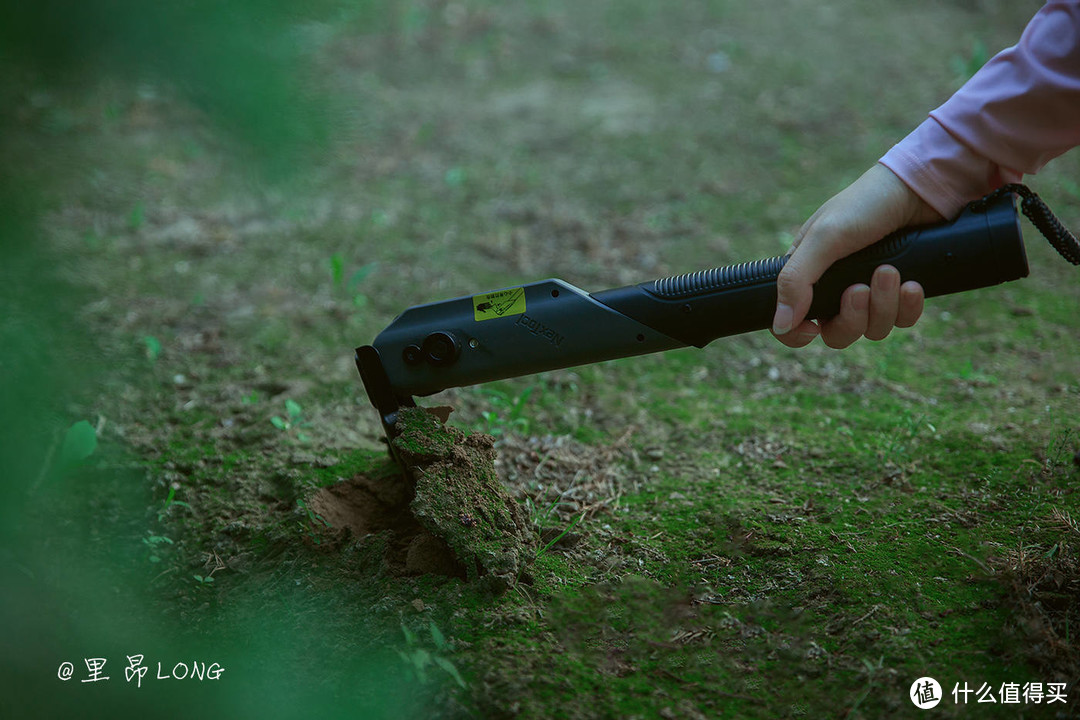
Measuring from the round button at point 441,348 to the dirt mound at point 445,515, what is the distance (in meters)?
0.14

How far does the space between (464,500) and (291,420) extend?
88 centimetres

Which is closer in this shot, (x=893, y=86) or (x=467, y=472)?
(x=467, y=472)

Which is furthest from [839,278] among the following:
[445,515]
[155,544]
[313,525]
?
[155,544]

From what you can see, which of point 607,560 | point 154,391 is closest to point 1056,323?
point 607,560

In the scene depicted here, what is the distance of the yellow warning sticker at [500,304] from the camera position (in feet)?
5.76

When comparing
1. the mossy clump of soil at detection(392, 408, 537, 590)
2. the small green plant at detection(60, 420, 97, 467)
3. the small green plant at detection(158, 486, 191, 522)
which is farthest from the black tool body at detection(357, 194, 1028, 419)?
the small green plant at detection(60, 420, 97, 467)

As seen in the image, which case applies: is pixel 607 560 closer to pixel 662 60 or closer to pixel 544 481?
pixel 544 481

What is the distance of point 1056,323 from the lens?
2.75m

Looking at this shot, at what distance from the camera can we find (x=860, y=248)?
164cm

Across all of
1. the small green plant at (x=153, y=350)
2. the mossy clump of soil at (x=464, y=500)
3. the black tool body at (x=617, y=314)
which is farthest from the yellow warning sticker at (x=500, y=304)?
the small green plant at (x=153, y=350)

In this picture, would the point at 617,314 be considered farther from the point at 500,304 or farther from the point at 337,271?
the point at 337,271

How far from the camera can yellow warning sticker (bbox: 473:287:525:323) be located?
69.2 inches

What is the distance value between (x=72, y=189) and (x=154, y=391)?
1.83 meters

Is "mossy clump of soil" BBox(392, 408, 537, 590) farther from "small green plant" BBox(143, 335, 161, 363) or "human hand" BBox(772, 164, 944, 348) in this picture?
"small green plant" BBox(143, 335, 161, 363)
